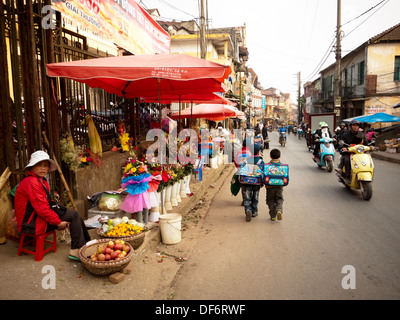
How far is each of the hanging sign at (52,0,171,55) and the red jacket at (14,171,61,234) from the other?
389 cm

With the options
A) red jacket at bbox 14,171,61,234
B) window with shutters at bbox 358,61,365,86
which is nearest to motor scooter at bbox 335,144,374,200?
red jacket at bbox 14,171,61,234

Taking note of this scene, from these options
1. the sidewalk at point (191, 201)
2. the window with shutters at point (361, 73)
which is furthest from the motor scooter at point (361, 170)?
the window with shutters at point (361, 73)

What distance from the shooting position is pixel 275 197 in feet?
21.2

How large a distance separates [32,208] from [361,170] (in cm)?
738

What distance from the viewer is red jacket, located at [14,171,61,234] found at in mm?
3939

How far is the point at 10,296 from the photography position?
11.0ft

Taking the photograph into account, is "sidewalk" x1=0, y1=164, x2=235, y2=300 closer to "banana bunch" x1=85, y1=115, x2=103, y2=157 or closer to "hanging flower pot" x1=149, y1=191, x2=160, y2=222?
"hanging flower pot" x1=149, y1=191, x2=160, y2=222

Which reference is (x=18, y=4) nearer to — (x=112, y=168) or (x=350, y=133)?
(x=112, y=168)

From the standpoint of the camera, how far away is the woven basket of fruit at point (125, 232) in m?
4.55

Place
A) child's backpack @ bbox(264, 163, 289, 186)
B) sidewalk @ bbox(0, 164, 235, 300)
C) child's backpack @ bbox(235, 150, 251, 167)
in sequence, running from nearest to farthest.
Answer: sidewalk @ bbox(0, 164, 235, 300) → child's backpack @ bbox(264, 163, 289, 186) → child's backpack @ bbox(235, 150, 251, 167)

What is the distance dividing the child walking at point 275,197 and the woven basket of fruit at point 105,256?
331cm

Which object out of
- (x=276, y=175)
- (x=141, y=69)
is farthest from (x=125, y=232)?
(x=276, y=175)

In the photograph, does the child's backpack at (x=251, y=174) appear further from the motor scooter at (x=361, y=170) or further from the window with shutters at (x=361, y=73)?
the window with shutters at (x=361, y=73)

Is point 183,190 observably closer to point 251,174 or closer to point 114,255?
point 251,174
